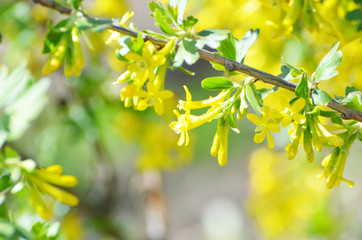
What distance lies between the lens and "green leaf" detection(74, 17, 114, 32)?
504 millimetres

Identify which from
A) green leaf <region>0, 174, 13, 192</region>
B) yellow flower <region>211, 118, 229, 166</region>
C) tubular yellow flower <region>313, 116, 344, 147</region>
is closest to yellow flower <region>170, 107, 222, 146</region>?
yellow flower <region>211, 118, 229, 166</region>

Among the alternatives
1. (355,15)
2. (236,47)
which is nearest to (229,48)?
(236,47)

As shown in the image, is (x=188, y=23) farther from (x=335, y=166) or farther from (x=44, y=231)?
(x=44, y=231)

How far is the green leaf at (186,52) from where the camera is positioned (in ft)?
1.55

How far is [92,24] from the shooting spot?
527 millimetres

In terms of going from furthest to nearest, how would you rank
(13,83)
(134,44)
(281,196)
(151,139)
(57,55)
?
(281,196), (151,139), (13,83), (57,55), (134,44)

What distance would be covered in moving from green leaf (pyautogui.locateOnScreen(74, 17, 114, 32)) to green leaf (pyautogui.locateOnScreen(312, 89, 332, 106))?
0.24 m

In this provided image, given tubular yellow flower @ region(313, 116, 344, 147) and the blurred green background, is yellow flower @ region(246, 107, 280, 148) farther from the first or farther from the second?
the blurred green background

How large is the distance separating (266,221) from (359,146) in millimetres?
433

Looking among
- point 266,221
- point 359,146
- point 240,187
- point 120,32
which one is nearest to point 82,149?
point 266,221

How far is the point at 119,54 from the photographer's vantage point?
50cm

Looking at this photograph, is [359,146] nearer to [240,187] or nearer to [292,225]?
[292,225]

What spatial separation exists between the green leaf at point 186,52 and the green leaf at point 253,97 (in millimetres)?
73

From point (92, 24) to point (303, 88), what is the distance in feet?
0.85
